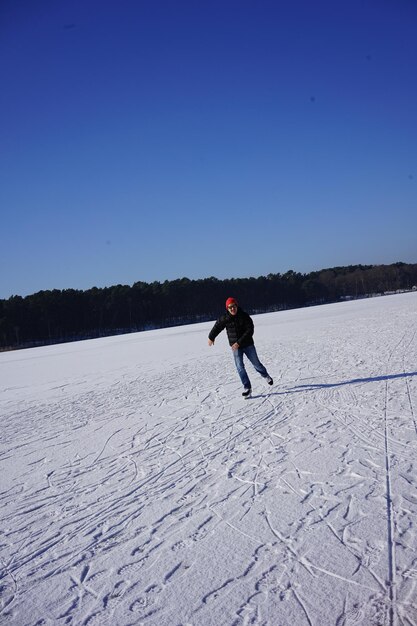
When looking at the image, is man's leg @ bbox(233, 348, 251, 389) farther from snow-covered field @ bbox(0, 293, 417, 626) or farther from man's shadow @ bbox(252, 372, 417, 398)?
snow-covered field @ bbox(0, 293, 417, 626)

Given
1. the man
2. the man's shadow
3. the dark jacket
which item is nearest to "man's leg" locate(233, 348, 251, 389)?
the man

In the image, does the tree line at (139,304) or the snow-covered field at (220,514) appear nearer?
the snow-covered field at (220,514)

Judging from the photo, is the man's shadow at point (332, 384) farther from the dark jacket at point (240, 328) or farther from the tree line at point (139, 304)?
the tree line at point (139, 304)

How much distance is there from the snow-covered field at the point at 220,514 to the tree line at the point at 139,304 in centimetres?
6596

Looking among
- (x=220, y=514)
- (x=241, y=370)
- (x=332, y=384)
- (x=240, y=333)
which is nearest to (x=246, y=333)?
(x=240, y=333)

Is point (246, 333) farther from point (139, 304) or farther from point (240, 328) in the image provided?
point (139, 304)

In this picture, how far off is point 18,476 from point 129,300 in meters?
83.6

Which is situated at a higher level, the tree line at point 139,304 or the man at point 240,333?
the tree line at point 139,304

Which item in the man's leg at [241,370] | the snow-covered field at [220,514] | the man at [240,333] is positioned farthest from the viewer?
the man at [240,333]

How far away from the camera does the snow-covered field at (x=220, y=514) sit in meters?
2.52

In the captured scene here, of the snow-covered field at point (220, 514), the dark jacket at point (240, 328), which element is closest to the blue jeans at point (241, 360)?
the dark jacket at point (240, 328)

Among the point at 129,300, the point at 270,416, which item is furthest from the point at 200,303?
the point at 270,416

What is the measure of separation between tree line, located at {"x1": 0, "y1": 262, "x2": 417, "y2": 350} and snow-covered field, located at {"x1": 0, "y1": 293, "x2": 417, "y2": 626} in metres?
66.0

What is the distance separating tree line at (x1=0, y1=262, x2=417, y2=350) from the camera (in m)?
74.2
